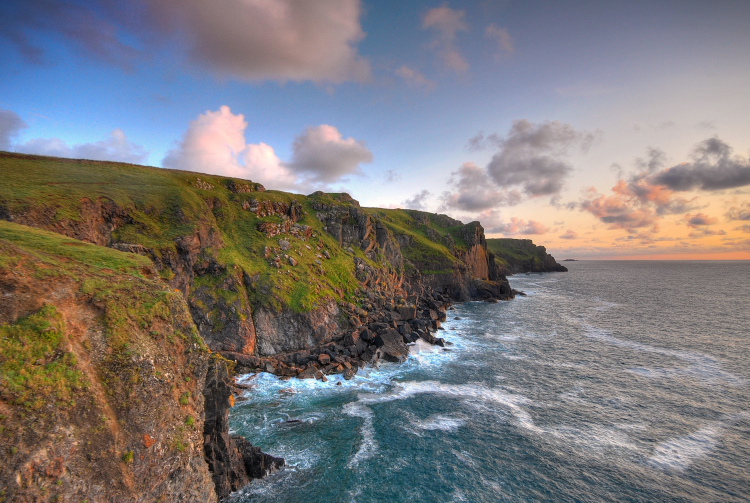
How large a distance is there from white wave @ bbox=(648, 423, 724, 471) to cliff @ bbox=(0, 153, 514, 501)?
3161 centimetres

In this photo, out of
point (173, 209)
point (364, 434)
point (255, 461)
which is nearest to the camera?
point (255, 461)

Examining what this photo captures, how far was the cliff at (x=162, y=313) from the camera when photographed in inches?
517

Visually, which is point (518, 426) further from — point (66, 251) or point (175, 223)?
point (175, 223)

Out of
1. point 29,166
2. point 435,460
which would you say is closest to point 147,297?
point 435,460

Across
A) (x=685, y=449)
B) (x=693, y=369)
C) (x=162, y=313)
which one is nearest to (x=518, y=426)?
(x=685, y=449)

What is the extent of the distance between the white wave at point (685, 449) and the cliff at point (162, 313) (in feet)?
104

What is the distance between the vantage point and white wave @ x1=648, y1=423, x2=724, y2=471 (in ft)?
82.8

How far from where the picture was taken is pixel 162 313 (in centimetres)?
1795

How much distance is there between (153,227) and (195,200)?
1161 cm

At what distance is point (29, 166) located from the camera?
44.4 meters

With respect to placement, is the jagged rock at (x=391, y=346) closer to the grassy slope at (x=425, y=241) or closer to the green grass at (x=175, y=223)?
the green grass at (x=175, y=223)

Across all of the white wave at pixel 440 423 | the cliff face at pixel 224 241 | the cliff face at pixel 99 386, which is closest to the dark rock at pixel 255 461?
the cliff face at pixel 99 386

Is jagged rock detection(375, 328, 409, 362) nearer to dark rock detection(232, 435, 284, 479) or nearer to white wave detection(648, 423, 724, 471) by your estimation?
dark rock detection(232, 435, 284, 479)

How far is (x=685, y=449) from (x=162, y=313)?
44.1 m
